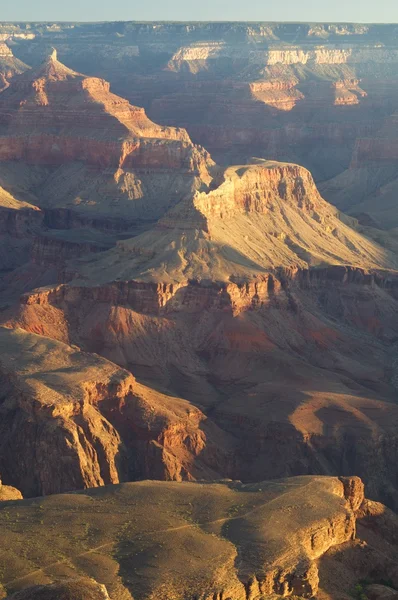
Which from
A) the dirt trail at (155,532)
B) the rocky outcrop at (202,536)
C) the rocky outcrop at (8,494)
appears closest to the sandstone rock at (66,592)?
the rocky outcrop at (202,536)

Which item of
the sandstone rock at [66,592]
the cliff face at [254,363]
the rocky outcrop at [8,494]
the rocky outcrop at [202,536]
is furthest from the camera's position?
the cliff face at [254,363]

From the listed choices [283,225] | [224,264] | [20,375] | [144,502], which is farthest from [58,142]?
[144,502]

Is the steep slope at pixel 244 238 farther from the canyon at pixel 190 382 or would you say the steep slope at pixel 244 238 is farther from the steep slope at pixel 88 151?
the steep slope at pixel 88 151

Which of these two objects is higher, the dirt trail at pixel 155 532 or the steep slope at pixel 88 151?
the steep slope at pixel 88 151

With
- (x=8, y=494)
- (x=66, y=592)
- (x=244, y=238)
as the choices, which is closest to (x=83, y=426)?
(x=8, y=494)

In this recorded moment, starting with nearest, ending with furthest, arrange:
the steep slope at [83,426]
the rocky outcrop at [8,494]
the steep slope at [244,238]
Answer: the rocky outcrop at [8,494]
the steep slope at [83,426]
the steep slope at [244,238]

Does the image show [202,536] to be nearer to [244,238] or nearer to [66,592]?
[66,592]

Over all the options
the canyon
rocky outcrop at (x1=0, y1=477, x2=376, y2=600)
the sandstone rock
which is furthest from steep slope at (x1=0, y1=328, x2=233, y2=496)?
the sandstone rock

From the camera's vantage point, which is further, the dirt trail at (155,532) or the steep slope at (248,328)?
the steep slope at (248,328)
